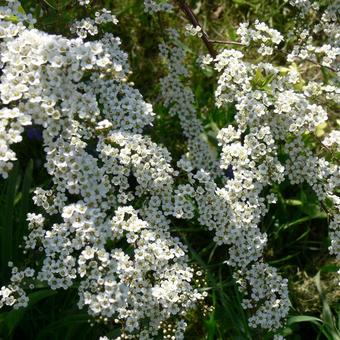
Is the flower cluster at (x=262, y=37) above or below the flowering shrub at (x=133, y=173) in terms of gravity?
above

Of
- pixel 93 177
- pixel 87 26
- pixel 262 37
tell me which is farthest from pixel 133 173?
pixel 262 37

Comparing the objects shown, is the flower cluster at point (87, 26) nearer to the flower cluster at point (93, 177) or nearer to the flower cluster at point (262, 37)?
the flower cluster at point (93, 177)

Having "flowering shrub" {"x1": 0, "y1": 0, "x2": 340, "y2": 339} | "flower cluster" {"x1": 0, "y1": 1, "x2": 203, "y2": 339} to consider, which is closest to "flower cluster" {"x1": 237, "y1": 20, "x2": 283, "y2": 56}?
"flowering shrub" {"x1": 0, "y1": 0, "x2": 340, "y2": 339}

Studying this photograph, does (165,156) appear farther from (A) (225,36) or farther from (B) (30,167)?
(A) (225,36)

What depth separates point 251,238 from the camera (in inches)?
134

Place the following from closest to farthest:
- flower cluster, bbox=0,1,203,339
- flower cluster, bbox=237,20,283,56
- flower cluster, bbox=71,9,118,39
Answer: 1. flower cluster, bbox=0,1,203,339
2. flower cluster, bbox=71,9,118,39
3. flower cluster, bbox=237,20,283,56

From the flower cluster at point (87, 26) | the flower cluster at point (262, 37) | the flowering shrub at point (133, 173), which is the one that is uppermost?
the flower cluster at point (87, 26)

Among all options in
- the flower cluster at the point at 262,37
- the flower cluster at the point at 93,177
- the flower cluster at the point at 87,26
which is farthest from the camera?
the flower cluster at the point at 262,37

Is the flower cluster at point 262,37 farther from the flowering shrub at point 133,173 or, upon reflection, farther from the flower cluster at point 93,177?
the flower cluster at point 93,177

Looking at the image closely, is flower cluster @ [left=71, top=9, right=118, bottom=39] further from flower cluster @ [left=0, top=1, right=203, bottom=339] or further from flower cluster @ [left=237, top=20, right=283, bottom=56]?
flower cluster @ [left=237, top=20, right=283, bottom=56]

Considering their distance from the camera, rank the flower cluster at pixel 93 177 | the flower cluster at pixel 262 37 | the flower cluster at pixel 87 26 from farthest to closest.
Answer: the flower cluster at pixel 262 37
the flower cluster at pixel 87 26
the flower cluster at pixel 93 177

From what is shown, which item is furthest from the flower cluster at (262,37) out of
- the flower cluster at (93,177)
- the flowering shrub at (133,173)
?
the flower cluster at (93,177)

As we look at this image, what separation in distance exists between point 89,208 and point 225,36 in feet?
12.1

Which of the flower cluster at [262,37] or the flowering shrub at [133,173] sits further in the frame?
the flower cluster at [262,37]
